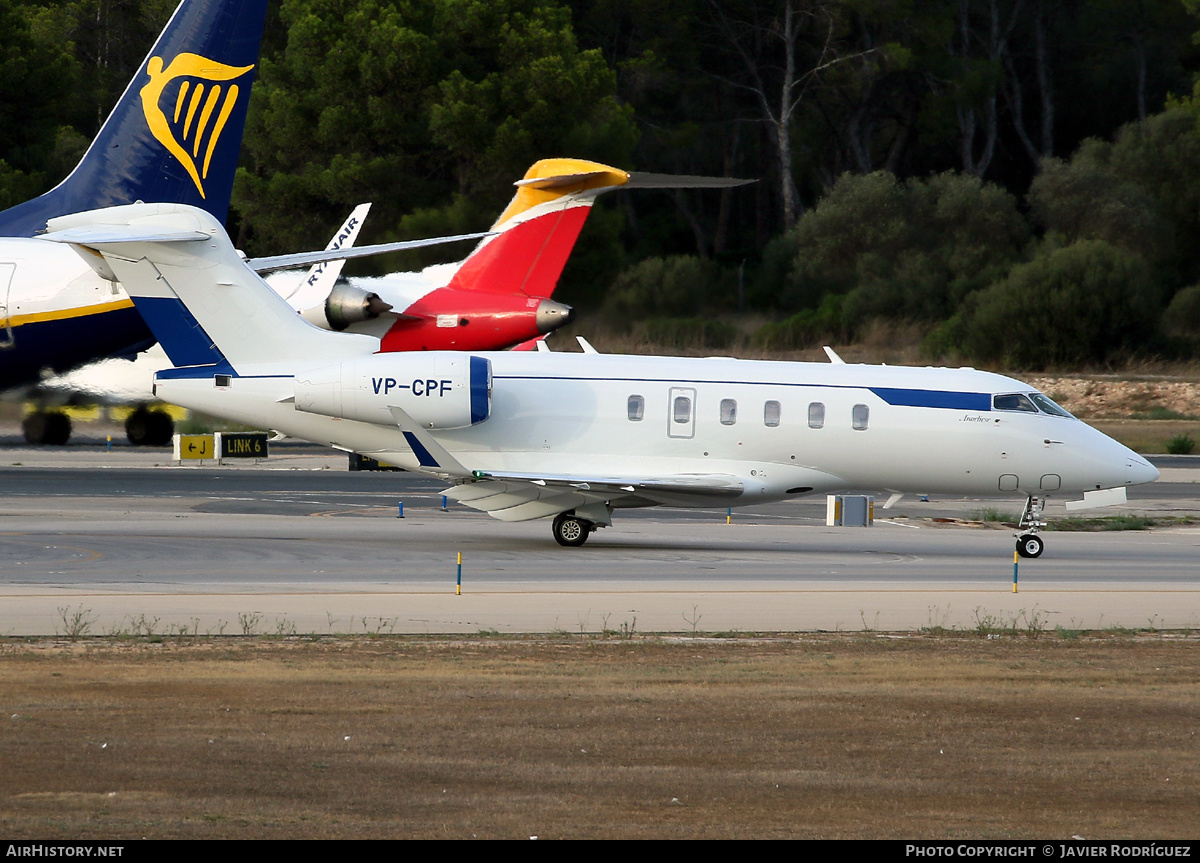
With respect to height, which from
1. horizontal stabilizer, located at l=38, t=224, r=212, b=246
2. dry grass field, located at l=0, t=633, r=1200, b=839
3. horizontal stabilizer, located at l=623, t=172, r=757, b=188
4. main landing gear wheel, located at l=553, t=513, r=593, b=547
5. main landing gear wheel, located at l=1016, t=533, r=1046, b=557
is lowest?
dry grass field, located at l=0, t=633, r=1200, b=839

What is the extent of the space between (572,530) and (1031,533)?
7861 millimetres

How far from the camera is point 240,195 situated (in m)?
56.8

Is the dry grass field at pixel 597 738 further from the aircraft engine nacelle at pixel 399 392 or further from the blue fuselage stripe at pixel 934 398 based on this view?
the blue fuselage stripe at pixel 934 398

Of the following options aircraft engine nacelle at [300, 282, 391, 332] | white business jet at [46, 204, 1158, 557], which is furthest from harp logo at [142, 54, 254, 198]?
aircraft engine nacelle at [300, 282, 391, 332]

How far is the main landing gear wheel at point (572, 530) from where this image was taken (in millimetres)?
24328

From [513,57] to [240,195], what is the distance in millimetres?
12198

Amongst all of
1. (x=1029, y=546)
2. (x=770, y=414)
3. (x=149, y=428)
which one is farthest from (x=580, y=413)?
(x=149, y=428)

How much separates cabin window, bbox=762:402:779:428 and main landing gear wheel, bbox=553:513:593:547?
3.46 metres

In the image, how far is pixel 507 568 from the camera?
850 inches

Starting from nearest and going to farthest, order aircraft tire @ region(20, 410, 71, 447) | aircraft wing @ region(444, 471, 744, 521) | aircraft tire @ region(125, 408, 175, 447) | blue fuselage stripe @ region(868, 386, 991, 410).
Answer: aircraft wing @ region(444, 471, 744, 521) < blue fuselage stripe @ region(868, 386, 991, 410) < aircraft tire @ region(20, 410, 71, 447) < aircraft tire @ region(125, 408, 175, 447)

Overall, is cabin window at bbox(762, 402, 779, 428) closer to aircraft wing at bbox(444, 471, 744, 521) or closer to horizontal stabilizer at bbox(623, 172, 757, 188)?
aircraft wing at bbox(444, 471, 744, 521)

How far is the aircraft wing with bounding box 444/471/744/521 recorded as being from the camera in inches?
914

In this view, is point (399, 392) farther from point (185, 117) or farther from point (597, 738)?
point (597, 738)

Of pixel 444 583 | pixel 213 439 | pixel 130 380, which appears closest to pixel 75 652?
pixel 444 583
